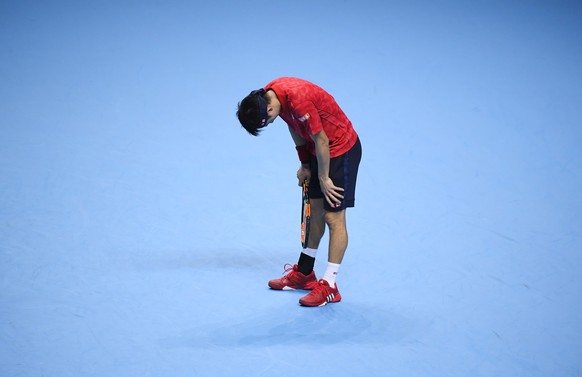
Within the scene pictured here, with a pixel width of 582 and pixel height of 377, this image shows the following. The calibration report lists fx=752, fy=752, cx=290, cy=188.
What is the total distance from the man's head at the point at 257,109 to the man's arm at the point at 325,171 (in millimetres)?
259

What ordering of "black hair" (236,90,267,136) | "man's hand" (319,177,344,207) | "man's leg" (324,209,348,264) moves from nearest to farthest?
1. "black hair" (236,90,267,136)
2. "man's hand" (319,177,344,207)
3. "man's leg" (324,209,348,264)

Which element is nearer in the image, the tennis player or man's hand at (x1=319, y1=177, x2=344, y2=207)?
the tennis player

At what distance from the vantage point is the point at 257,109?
3.82 meters

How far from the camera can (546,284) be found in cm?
439

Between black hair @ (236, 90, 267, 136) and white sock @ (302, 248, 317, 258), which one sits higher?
black hair @ (236, 90, 267, 136)

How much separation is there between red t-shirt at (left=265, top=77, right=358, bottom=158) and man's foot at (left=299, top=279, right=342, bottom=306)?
2.41ft

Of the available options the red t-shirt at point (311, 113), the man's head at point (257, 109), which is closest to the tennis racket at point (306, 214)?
the red t-shirt at point (311, 113)

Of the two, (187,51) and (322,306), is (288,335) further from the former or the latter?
(187,51)

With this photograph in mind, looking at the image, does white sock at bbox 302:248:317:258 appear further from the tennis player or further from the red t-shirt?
the red t-shirt

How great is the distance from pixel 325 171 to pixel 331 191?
13 cm

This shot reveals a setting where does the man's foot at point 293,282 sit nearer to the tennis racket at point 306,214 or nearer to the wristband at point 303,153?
the tennis racket at point 306,214

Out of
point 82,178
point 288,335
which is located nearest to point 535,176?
point 288,335

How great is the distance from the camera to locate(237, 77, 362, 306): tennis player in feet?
12.6

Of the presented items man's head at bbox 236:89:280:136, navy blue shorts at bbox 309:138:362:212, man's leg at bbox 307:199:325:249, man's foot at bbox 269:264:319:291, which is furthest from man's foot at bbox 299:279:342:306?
man's head at bbox 236:89:280:136
